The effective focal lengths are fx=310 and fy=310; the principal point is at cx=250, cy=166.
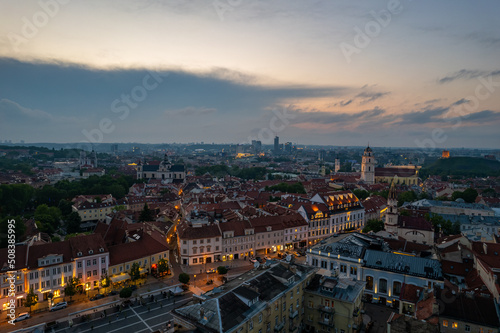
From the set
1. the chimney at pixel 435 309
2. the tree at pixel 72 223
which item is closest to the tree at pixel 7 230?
the tree at pixel 72 223

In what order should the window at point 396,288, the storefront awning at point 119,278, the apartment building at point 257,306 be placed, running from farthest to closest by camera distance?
the storefront awning at point 119,278, the window at point 396,288, the apartment building at point 257,306

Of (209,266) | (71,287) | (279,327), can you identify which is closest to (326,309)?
(279,327)

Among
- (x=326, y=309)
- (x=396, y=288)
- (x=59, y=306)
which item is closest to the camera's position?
(x=326, y=309)

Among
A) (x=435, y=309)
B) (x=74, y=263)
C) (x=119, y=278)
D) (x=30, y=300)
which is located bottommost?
(x=119, y=278)

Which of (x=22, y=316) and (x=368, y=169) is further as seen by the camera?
(x=368, y=169)

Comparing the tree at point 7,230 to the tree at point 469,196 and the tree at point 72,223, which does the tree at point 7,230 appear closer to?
the tree at point 72,223

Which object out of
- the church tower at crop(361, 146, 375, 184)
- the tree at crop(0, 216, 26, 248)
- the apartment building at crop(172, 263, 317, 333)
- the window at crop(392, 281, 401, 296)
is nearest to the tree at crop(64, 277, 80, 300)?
the tree at crop(0, 216, 26, 248)

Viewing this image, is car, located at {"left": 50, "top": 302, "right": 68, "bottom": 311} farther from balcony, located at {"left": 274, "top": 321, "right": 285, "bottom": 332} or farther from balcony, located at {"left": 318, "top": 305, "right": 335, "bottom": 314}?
balcony, located at {"left": 318, "top": 305, "right": 335, "bottom": 314}

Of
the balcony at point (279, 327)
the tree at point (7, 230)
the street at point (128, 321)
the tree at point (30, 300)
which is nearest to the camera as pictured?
the balcony at point (279, 327)

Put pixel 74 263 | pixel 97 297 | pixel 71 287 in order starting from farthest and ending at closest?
pixel 74 263 → pixel 97 297 → pixel 71 287

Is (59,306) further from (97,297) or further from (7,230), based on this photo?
(7,230)

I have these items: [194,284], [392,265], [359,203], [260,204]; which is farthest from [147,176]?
[392,265]

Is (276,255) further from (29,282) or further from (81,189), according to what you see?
(81,189)
